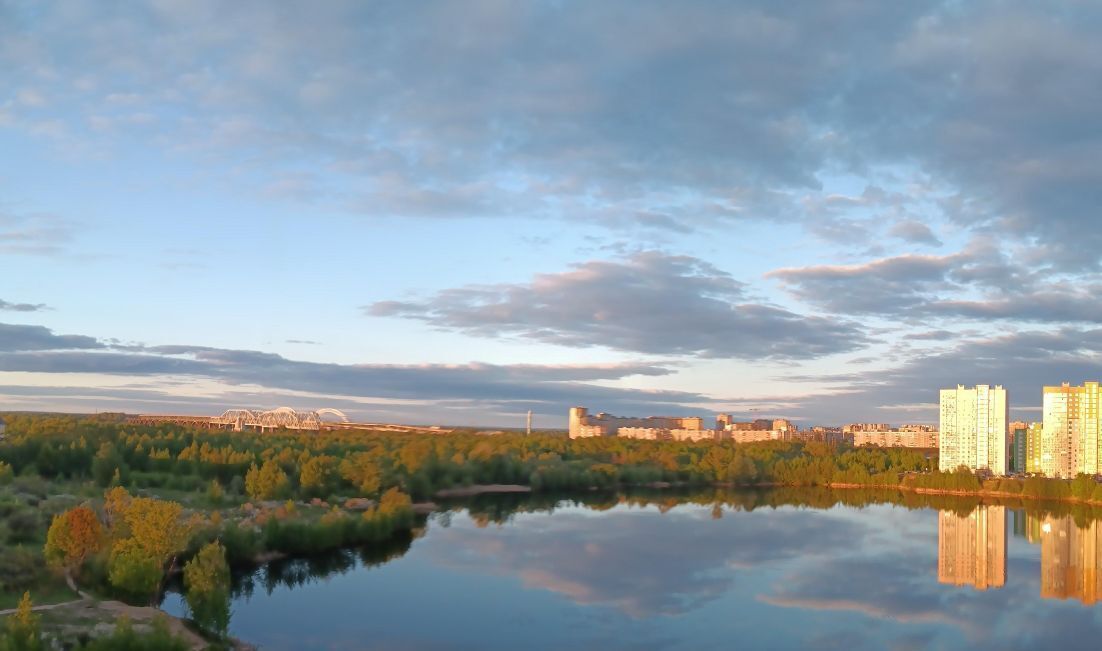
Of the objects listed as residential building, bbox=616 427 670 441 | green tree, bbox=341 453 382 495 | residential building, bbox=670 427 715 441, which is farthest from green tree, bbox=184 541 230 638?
residential building, bbox=616 427 670 441

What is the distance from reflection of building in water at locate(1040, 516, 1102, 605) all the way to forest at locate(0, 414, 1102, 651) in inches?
541

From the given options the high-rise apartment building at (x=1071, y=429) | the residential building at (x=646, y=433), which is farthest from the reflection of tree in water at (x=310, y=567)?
the residential building at (x=646, y=433)

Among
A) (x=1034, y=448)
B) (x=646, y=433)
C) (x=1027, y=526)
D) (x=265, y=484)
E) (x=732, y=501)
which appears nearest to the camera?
(x=265, y=484)

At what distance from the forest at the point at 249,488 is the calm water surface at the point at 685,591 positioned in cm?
125

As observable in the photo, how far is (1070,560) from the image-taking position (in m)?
30.0

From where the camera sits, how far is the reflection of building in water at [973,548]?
26.8 m

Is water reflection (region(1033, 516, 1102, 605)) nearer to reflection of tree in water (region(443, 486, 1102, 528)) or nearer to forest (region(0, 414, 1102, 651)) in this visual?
reflection of tree in water (region(443, 486, 1102, 528))

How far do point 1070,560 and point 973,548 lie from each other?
3303mm

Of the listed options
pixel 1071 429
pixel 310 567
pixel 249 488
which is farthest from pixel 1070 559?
pixel 1071 429

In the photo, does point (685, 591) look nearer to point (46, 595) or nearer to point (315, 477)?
point (46, 595)

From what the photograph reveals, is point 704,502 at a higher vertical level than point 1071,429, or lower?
lower

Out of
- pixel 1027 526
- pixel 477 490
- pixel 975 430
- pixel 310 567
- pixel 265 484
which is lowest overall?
pixel 477 490

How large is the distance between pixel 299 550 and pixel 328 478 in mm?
12442

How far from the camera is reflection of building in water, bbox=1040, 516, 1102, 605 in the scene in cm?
2489
